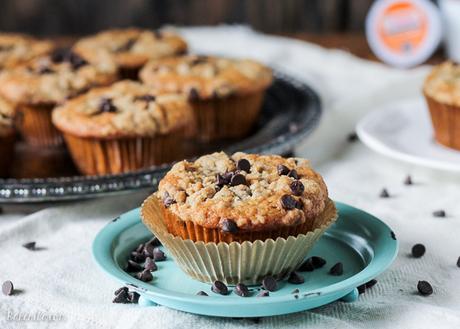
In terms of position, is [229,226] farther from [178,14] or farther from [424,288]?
[178,14]

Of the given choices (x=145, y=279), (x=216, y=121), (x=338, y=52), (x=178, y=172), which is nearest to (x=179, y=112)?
(x=216, y=121)

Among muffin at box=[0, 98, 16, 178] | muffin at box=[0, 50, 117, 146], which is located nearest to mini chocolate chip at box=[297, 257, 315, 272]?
muffin at box=[0, 98, 16, 178]

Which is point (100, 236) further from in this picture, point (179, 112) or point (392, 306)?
point (179, 112)

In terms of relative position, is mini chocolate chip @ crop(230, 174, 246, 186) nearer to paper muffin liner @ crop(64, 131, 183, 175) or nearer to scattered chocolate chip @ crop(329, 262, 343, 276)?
scattered chocolate chip @ crop(329, 262, 343, 276)

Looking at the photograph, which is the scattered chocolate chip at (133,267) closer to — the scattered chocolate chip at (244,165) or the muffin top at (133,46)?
the scattered chocolate chip at (244,165)

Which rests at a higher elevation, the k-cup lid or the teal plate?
the teal plate

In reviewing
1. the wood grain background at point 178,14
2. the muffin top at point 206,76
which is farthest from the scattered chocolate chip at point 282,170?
the wood grain background at point 178,14
